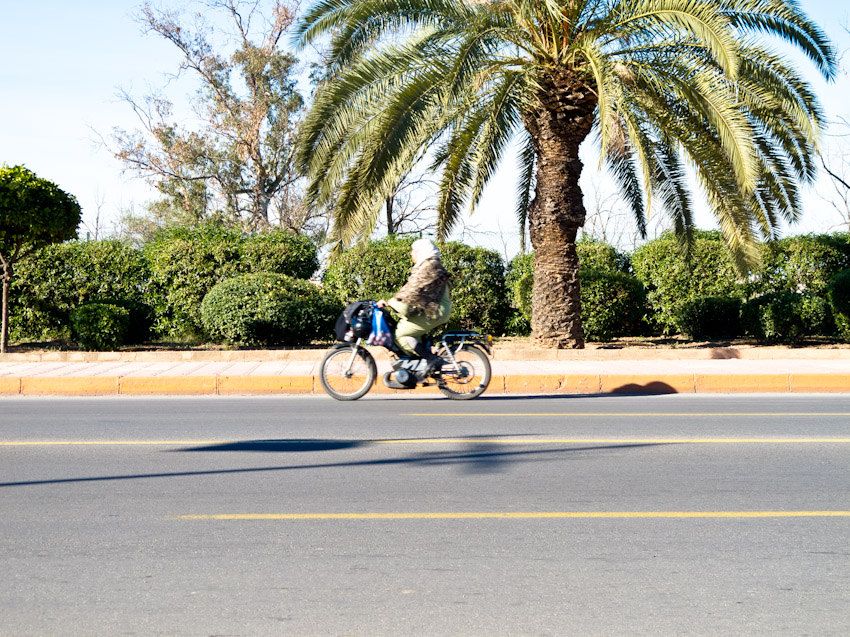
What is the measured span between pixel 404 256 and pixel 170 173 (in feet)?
54.6

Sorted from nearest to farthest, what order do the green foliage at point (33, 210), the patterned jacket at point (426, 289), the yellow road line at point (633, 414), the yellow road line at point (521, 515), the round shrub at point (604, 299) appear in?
the yellow road line at point (521, 515) < the yellow road line at point (633, 414) < the patterned jacket at point (426, 289) < the green foliage at point (33, 210) < the round shrub at point (604, 299)

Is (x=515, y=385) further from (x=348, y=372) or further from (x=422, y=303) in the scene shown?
(x=348, y=372)

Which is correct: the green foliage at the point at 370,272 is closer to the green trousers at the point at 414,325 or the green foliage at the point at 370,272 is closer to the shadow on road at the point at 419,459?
the green trousers at the point at 414,325

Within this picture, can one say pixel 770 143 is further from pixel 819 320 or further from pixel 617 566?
pixel 617 566

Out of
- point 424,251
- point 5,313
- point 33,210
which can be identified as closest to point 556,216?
point 424,251

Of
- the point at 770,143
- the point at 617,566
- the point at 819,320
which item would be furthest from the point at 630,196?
the point at 617,566

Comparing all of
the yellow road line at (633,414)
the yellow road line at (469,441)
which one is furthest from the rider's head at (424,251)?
the yellow road line at (469,441)

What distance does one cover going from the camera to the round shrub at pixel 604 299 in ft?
56.5

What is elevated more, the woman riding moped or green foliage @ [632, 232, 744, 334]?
green foliage @ [632, 232, 744, 334]

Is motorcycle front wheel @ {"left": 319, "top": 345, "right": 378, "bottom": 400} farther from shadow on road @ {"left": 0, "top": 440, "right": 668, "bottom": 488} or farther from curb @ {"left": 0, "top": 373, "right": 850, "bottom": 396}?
shadow on road @ {"left": 0, "top": 440, "right": 668, "bottom": 488}

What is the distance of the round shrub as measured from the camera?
56.5ft

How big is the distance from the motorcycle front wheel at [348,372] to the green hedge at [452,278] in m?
7.26

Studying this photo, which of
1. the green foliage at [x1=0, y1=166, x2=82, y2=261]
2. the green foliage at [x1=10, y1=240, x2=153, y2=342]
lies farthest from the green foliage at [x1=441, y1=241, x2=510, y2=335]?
the green foliage at [x1=0, y1=166, x2=82, y2=261]

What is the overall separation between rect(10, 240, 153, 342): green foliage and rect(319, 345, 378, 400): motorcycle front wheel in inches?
332
